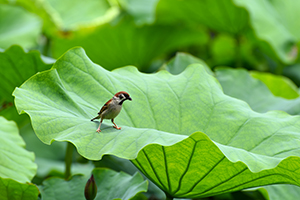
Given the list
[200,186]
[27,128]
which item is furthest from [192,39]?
[200,186]

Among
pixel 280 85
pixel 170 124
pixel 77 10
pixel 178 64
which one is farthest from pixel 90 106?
pixel 77 10

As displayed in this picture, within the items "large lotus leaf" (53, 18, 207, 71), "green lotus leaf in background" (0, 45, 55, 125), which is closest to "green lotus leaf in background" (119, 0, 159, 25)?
"large lotus leaf" (53, 18, 207, 71)

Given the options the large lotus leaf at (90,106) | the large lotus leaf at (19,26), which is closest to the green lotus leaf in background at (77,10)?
the large lotus leaf at (19,26)

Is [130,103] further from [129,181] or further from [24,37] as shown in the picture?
[24,37]

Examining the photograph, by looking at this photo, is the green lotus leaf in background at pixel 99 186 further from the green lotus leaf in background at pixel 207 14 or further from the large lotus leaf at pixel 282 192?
the green lotus leaf in background at pixel 207 14

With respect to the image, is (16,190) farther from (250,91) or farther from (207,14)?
(207,14)

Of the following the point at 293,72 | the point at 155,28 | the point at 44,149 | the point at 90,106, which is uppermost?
the point at 90,106

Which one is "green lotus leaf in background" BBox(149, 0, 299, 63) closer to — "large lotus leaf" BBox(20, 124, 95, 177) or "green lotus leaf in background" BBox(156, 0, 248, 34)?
"green lotus leaf in background" BBox(156, 0, 248, 34)
